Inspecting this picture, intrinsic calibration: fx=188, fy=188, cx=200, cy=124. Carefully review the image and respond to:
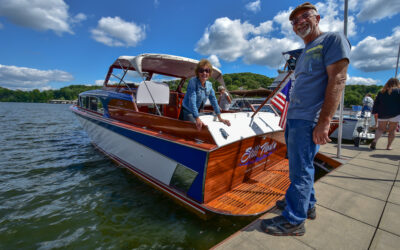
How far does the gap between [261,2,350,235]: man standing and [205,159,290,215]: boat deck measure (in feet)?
1.61

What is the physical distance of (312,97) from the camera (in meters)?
1.69

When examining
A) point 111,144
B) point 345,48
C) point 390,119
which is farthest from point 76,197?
point 390,119

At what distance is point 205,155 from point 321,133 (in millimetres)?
1276

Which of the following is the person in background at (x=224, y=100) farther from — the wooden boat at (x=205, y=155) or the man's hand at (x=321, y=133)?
the man's hand at (x=321, y=133)

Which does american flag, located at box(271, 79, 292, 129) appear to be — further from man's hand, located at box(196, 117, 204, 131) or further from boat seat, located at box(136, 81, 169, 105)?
boat seat, located at box(136, 81, 169, 105)

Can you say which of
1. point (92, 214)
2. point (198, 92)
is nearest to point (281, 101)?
point (198, 92)

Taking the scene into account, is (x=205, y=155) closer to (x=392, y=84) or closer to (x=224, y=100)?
(x=224, y=100)

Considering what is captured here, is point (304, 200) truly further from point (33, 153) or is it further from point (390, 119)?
point (33, 153)

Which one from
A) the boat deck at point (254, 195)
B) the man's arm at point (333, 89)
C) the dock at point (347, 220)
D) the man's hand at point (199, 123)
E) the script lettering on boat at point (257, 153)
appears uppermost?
the man's arm at point (333, 89)

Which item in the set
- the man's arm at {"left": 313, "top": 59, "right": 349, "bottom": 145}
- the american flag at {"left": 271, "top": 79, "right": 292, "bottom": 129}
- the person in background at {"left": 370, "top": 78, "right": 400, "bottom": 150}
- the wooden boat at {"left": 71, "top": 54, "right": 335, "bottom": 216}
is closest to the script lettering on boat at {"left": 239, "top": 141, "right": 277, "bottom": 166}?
the wooden boat at {"left": 71, "top": 54, "right": 335, "bottom": 216}

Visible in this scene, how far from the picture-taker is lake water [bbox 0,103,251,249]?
2.49 metres

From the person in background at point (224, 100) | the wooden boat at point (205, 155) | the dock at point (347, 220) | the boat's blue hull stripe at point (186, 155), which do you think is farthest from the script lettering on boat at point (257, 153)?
the person in background at point (224, 100)

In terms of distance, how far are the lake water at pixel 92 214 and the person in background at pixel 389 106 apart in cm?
502

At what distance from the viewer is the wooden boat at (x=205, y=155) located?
252 centimetres
